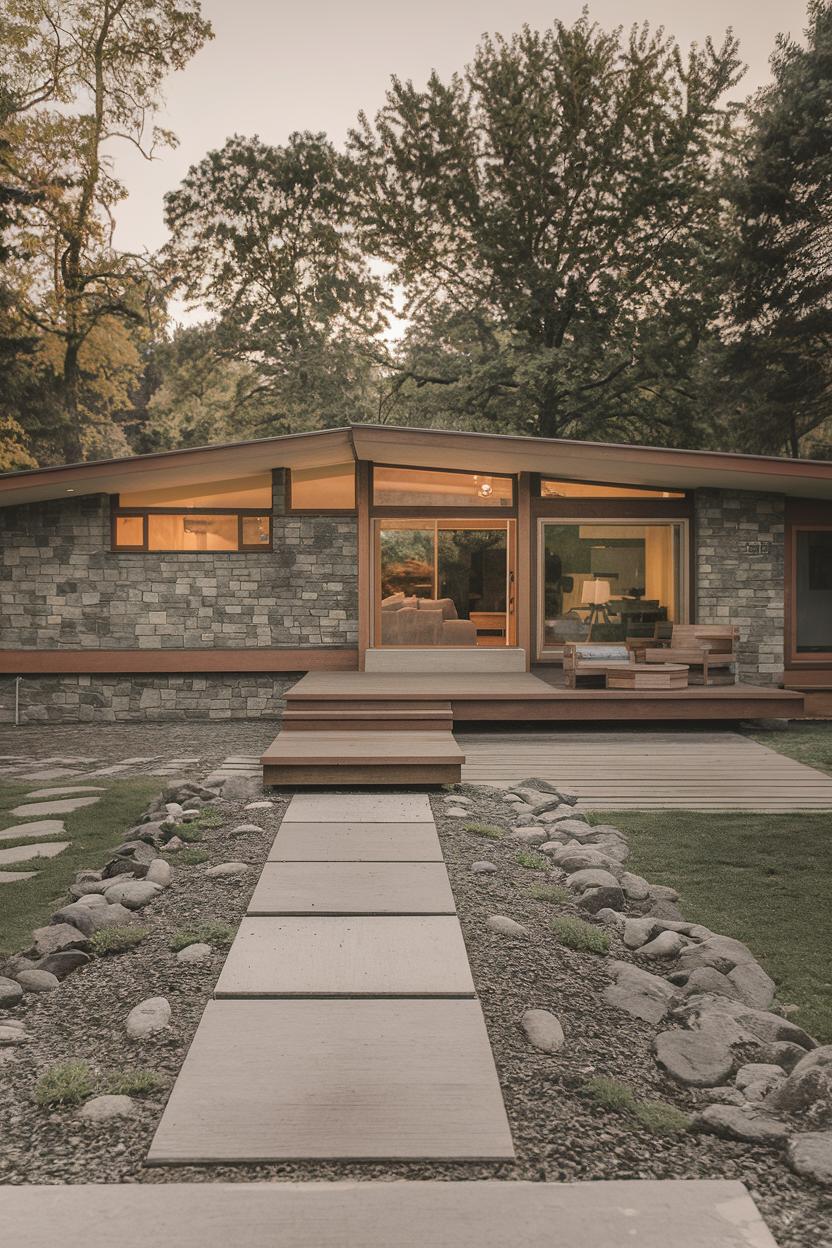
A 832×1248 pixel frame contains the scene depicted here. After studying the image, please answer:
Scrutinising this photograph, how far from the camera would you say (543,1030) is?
2.75 meters

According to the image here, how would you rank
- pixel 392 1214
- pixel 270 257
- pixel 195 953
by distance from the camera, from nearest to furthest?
pixel 392 1214 < pixel 195 953 < pixel 270 257

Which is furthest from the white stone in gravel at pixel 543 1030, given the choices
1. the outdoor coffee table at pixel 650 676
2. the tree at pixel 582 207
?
the tree at pixel 582 207

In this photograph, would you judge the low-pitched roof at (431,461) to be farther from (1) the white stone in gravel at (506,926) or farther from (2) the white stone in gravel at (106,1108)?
(2) the white stone in gravel at (106,1108)

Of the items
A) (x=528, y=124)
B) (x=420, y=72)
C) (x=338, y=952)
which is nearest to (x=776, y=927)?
→ (x=338, y=952)

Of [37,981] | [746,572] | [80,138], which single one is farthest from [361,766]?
[80,138]

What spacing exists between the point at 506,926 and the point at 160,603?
305 inches

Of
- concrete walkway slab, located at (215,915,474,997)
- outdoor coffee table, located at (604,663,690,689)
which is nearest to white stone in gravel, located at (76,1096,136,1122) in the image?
concrete walkway slab, located at (215,915,474,997)

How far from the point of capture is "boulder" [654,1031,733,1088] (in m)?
2.54

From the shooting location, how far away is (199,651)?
10.3m

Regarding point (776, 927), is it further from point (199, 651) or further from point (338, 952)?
point (199, 651)

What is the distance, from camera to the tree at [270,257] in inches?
823

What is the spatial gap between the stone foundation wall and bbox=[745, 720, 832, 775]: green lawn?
5034mm

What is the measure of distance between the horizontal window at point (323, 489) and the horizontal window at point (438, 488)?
305mm

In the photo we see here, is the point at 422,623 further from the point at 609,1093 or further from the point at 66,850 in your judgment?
the point at 609,1093
